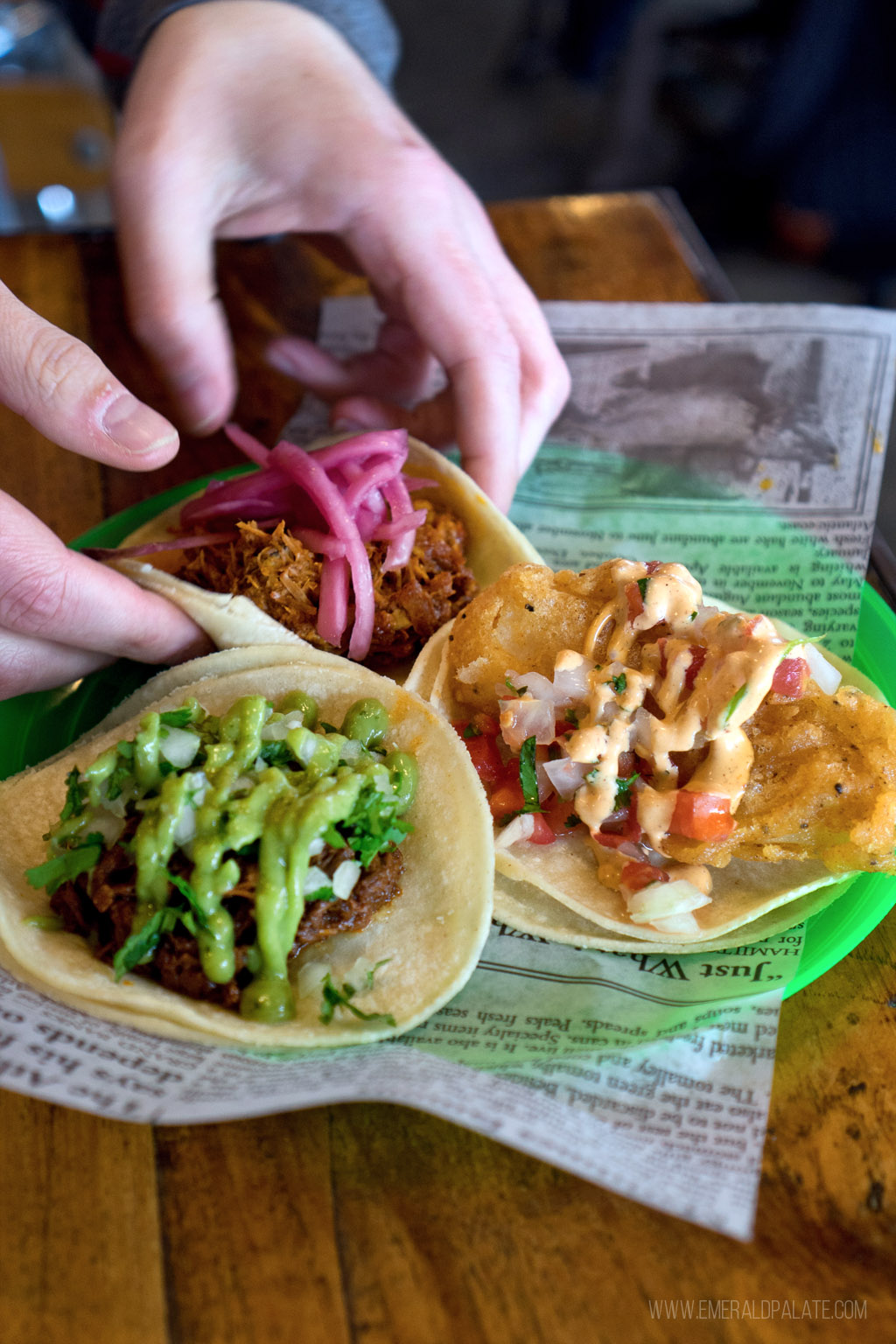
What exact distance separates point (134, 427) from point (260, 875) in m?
0.89

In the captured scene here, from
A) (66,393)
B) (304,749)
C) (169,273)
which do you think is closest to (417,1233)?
(304,749)

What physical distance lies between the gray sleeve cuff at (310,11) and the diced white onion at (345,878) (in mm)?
2507

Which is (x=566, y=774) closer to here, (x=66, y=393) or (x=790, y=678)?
(x=790, y=678)

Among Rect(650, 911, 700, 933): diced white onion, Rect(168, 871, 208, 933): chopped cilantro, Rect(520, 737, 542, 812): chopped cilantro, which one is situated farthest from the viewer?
Rect(520, 737, 542, 812): chopped cilantro

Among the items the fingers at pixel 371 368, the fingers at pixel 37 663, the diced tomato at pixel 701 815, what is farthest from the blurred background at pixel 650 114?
the diced tomato at pixel 701 815

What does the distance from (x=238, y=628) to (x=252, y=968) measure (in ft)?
2.49

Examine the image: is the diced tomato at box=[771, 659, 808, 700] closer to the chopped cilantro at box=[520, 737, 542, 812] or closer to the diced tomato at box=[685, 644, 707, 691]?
the diced tomato at box=[685, 644, 707, 691]

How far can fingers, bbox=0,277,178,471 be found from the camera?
1.85 m

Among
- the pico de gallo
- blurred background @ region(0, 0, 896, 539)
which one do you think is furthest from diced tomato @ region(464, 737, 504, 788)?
blurred background @ region(0, 0, 896, 539)

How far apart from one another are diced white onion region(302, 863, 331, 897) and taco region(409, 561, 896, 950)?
36 cm

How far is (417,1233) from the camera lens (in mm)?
1602

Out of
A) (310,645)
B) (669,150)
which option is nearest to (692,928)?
(310,645)

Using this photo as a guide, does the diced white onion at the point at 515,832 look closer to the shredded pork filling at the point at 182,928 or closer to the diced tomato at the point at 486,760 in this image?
the diced tomato at the point at 486,760

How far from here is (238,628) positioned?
2.20 m
